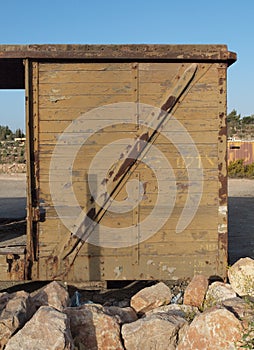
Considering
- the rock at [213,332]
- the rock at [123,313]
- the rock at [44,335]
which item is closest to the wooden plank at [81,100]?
the rock at [123,313]

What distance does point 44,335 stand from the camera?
9.60 ft

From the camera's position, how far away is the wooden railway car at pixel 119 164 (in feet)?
15.2

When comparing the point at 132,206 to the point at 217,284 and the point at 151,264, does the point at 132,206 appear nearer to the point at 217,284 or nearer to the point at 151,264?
the point at 151,264

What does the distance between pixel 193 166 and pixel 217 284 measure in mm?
1381

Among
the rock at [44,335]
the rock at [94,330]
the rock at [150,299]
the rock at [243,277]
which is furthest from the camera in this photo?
the rock at [243,277]

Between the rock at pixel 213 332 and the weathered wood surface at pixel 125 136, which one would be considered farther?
the weathered wood surface at pixel 125 136

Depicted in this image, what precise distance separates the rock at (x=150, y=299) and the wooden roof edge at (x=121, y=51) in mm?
2669

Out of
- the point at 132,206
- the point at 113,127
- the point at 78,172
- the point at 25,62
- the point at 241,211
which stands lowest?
the point at 241,211

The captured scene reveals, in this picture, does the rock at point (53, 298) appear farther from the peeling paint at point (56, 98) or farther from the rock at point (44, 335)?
the peeling paint at point (56, 98)

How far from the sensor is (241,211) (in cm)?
1298

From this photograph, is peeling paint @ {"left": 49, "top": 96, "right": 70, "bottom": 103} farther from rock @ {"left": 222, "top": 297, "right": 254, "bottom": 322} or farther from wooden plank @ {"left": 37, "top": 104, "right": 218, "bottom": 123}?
rock @ {"left": 222, "top": 297, "right": 254, "bottom": 322}

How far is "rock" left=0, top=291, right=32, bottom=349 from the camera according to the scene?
123 inches

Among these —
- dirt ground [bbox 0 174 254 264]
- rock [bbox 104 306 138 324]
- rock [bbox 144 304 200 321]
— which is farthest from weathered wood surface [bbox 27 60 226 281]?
dirt ground [bbox 0 174 254 264]

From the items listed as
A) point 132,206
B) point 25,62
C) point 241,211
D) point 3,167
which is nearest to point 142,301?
point 132,206
